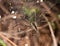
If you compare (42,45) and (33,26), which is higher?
(33,26)

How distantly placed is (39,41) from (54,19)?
0.19 meters

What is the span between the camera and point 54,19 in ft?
4.54

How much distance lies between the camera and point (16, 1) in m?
1.43

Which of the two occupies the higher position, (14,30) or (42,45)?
(14,30)

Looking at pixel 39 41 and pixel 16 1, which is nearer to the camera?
pixel 39 41

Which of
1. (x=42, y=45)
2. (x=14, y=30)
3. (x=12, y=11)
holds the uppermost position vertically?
(x=12, y=11)

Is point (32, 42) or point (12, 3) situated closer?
point (32, 42)

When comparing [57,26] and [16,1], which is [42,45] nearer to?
[57,26]

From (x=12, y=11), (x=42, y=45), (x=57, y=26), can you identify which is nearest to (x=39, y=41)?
(x=42, y=45)

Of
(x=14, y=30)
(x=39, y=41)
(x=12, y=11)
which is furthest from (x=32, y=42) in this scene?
(x=12, y=11)

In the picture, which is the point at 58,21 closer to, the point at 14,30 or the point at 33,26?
the point at 33,26

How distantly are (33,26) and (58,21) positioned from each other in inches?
7.1

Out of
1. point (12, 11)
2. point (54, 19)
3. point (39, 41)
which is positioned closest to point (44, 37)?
point (39, 41)

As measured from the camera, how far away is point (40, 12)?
4.57 feet
